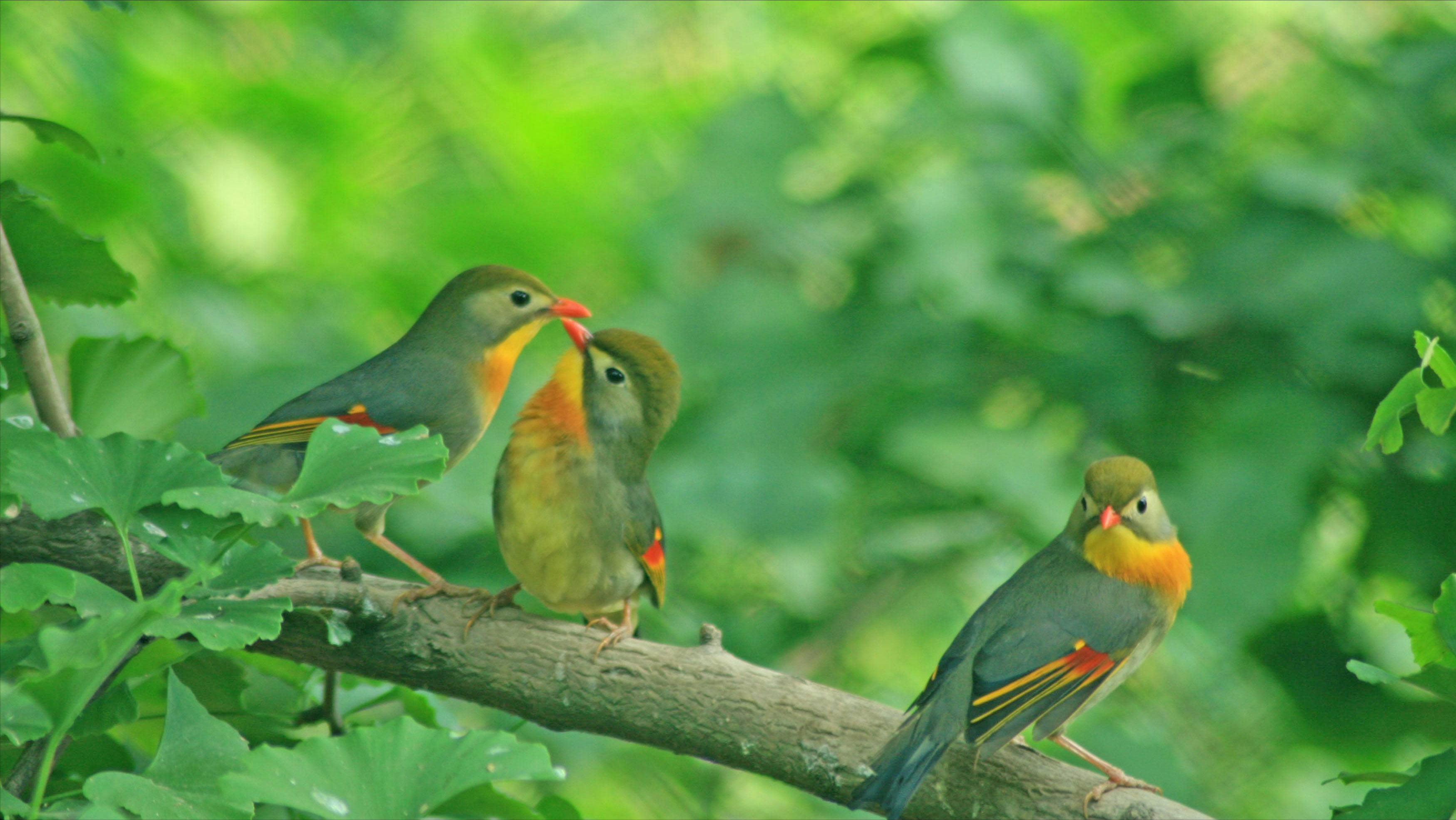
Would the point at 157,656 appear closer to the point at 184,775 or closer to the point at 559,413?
the point at 184,775

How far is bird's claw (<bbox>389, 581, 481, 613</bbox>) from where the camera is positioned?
1751 mm

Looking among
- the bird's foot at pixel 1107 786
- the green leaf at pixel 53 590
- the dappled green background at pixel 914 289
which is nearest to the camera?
the green leaf at pixel 53 590

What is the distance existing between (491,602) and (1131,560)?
103cm

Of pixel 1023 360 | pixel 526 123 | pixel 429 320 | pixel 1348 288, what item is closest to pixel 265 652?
pixel 429 320

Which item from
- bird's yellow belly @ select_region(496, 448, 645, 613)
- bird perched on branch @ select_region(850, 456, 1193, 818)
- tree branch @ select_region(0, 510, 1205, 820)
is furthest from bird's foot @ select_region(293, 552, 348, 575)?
bird perched on branch @ select_region(850, 456, 1193, 818)

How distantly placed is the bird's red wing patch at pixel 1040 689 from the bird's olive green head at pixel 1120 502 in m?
0.22

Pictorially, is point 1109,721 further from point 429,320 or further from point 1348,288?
point 429,320

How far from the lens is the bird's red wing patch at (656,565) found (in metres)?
2.09

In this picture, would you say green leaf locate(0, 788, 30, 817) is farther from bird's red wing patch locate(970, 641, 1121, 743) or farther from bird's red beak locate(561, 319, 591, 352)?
bird's red beak locate(561, 319, 591, 352)

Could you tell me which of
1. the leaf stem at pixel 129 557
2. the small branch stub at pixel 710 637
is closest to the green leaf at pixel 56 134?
the leaf stem at pixel 129 557

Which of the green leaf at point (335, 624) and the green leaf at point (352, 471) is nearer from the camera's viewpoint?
the green leaf at point (352, 471)

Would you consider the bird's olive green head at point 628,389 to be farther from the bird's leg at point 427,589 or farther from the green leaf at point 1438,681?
the green leaf at point 1438,681

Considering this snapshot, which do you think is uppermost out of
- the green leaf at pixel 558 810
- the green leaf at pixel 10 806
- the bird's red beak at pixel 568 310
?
the bird's red beak at pixel 568 310

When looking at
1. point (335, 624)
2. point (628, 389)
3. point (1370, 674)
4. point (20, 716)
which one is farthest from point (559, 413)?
point (1370, 674)
